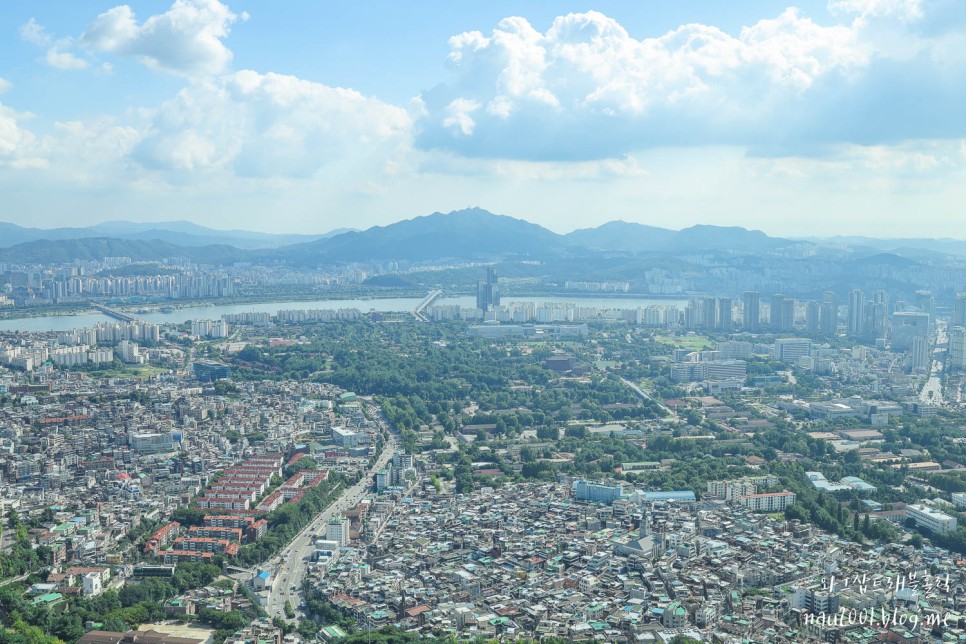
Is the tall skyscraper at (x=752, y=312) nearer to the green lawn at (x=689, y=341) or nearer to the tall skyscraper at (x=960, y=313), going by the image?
the green lawn at (x=689, y=341)

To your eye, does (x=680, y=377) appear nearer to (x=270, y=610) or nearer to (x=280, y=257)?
(x=270, y=610)

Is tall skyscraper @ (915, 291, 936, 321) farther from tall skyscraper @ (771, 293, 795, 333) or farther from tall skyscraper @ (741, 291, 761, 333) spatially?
tall skyscraper @ (741, 291, 761, 333)

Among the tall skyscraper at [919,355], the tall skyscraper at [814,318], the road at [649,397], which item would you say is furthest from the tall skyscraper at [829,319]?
the road at [649,397]

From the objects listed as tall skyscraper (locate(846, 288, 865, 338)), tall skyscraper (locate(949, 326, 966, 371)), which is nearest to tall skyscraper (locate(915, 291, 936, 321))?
tall skyscraper (locate(846, 288, 865, 338))

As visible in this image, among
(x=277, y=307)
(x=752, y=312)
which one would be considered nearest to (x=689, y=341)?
(x=752, y=312)

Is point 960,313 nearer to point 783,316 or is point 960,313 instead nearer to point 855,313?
point 855,313

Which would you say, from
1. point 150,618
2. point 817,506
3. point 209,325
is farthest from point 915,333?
point 150,618

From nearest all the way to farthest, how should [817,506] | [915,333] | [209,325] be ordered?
[817,506], [915,333], [209,325]
